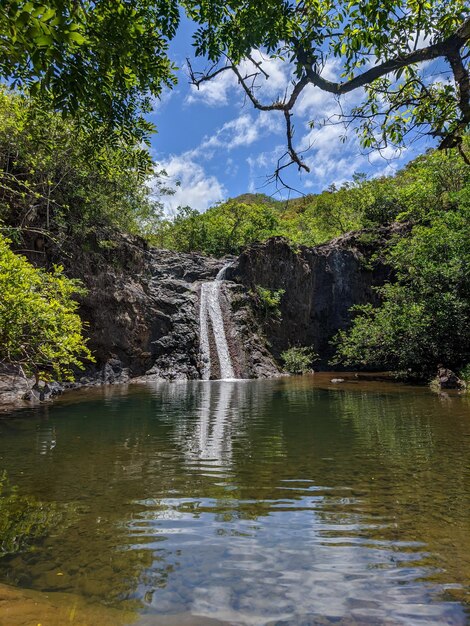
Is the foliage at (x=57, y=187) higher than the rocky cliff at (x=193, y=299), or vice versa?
A: the foliage at (x=57, y=187)

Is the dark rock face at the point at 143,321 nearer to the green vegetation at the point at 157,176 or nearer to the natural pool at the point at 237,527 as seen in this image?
the green vegetation at the point at 157,176

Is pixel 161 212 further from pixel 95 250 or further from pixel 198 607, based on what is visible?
pixel 198 607

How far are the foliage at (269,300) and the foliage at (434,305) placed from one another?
37.4 ft

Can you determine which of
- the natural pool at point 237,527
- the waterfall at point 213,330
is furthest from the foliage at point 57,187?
the natural pool at point 237,527

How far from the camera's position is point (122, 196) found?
23422 mm

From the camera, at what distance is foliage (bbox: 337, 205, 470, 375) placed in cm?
1816

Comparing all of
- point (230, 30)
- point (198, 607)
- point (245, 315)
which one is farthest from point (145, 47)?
point (245, 315)

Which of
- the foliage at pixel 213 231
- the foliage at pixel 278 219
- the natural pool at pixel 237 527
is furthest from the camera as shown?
the foliage at pixel 213 231

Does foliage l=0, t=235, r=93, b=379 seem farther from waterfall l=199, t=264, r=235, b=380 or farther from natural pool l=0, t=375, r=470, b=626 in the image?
waterfall l=199, t=264, r=235, b=380

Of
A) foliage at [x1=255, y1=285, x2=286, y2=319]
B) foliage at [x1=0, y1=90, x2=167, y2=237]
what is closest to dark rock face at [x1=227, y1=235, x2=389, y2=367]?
foliage at [x1=255, y1=285, x2=286, y2=319]

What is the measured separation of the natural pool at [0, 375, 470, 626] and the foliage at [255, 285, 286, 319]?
23035 mm

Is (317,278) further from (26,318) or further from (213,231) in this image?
(26,318)

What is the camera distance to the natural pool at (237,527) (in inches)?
107

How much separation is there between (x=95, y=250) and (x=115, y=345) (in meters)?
5.63
